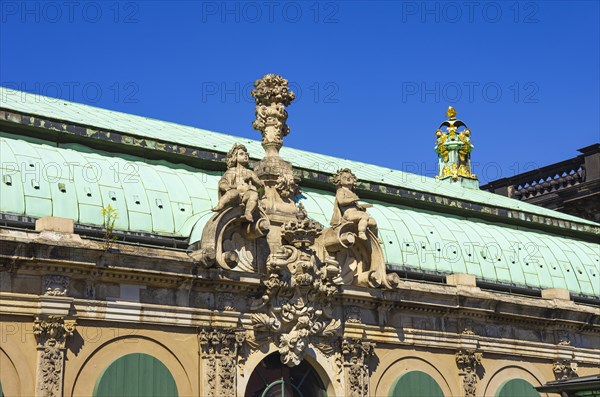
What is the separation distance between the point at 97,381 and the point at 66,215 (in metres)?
4.82

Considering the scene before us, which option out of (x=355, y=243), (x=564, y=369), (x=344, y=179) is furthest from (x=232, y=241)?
(x=564, y=369)

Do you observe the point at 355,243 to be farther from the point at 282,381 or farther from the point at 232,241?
the point at 282,381

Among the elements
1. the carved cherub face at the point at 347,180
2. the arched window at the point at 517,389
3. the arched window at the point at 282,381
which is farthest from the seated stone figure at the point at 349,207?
the arched window at the point at 517,389

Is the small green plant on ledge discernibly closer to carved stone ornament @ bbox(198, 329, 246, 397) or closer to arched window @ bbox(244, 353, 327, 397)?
carved stone ornament @ bbox(198, 329, 246, 397)

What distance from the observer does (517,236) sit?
45.9 meters

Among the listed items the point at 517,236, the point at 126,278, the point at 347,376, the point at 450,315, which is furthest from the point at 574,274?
the point at 126,278

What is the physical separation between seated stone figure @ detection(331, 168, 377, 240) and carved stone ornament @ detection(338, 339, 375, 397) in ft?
11.3

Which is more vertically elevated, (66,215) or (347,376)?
(66,215)

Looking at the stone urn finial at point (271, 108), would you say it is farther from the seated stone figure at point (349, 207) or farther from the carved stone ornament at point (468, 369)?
the carved stone ornament at point (468, 369)

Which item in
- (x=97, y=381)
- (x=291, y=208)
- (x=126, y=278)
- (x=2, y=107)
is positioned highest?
(x=2, y=107)

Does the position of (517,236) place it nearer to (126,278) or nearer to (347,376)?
(347,376)

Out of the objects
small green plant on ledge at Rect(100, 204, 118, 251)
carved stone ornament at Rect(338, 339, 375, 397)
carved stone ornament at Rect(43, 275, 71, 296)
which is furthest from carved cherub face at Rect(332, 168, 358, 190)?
carved stone ornament at Rect(43, 275, 71, 296)

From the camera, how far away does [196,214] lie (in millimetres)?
35938

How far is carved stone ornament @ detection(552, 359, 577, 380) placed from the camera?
43.1 meters
